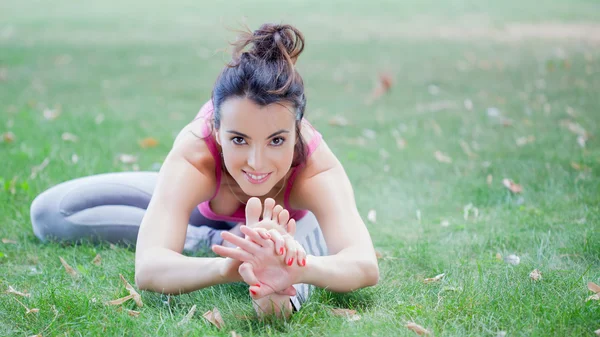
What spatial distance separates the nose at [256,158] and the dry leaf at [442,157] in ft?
9.86

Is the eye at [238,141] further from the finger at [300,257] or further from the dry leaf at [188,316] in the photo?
the dry leaf at [188,316]

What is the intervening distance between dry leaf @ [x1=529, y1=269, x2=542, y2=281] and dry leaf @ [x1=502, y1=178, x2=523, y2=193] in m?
1.50

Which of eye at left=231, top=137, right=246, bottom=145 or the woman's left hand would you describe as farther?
eye at left=231, top=137, right=246, bottom=145

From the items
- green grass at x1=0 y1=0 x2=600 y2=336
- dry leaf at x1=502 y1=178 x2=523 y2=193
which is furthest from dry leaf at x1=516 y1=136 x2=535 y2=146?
dry leaf at x1=502 y1=178 x2=523 y2=193

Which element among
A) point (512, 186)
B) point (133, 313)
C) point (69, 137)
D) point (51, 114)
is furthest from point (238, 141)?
point (51, 114)

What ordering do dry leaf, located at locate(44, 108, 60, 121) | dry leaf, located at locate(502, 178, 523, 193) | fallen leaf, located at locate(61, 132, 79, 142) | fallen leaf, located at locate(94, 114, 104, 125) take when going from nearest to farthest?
dry leaf, located at locate(502, 178, 523, 193) → fallen leaf, located at locate(61, 132, 79, 142) → fallen leaf, located at locate(94, 114, 104, 125) → dry leaf, located at locate(44, 108, 60, 121)

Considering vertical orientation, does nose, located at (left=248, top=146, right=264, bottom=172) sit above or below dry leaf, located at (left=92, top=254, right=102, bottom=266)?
above

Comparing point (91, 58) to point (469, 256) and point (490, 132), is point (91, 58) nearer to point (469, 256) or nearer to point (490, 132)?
point (490, 132)

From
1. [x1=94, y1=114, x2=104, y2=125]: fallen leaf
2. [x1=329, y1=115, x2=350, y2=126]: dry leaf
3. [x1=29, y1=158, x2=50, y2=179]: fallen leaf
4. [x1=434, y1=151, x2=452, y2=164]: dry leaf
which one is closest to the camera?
[x1=29, y1=158, x2=50, y2=179]: fallen leaf

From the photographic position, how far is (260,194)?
2.85m

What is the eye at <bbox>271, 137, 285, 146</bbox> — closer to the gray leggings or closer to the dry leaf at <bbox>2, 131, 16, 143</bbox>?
the gray leggings

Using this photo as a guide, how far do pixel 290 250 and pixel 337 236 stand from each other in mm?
495

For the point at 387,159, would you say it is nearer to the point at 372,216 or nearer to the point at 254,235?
the point at 372,216

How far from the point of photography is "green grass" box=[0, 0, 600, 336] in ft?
9.05
